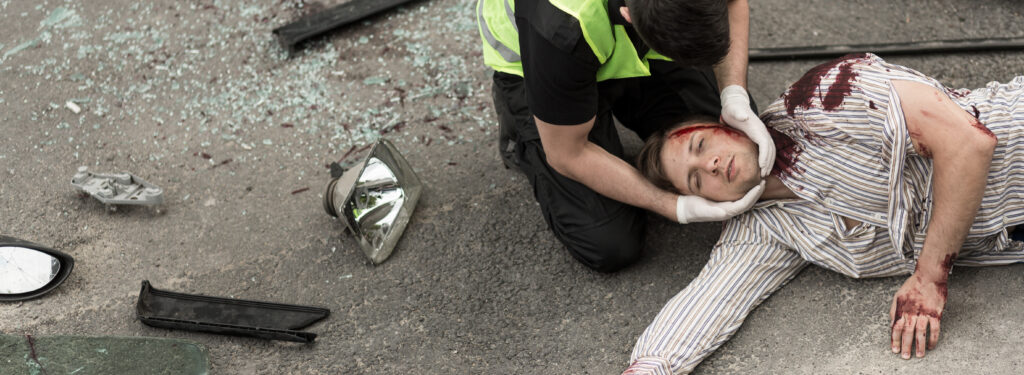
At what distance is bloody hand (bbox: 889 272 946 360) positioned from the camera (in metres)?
2.25

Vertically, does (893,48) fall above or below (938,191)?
below

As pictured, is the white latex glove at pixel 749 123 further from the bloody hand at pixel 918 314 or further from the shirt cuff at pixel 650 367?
the shirt cuff at pixel 650 367

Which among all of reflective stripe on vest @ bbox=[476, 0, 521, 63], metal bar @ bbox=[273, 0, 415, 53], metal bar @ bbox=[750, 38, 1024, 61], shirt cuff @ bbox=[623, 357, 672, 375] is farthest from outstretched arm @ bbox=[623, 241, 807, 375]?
metal bar @ bbox=[273, 0, 415, 53]

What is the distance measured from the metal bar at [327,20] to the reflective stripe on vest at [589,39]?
3.59 feet

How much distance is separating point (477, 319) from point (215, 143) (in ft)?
4.50

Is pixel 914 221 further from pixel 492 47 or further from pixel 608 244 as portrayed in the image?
pixel 492 47

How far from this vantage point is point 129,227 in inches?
116

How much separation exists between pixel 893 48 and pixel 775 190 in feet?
4.05

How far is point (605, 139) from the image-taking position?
2.74 m

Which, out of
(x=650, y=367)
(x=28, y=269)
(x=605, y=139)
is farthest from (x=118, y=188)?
(x=650, y=367)

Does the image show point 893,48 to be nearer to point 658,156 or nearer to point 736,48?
point 736,48

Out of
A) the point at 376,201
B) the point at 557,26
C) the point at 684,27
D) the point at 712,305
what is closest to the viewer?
the point at 684,27

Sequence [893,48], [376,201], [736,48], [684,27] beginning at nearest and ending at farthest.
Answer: [684,27], [736,48], [376,201], [893,48]

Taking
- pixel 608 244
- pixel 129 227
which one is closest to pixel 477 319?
pixel 608 244
